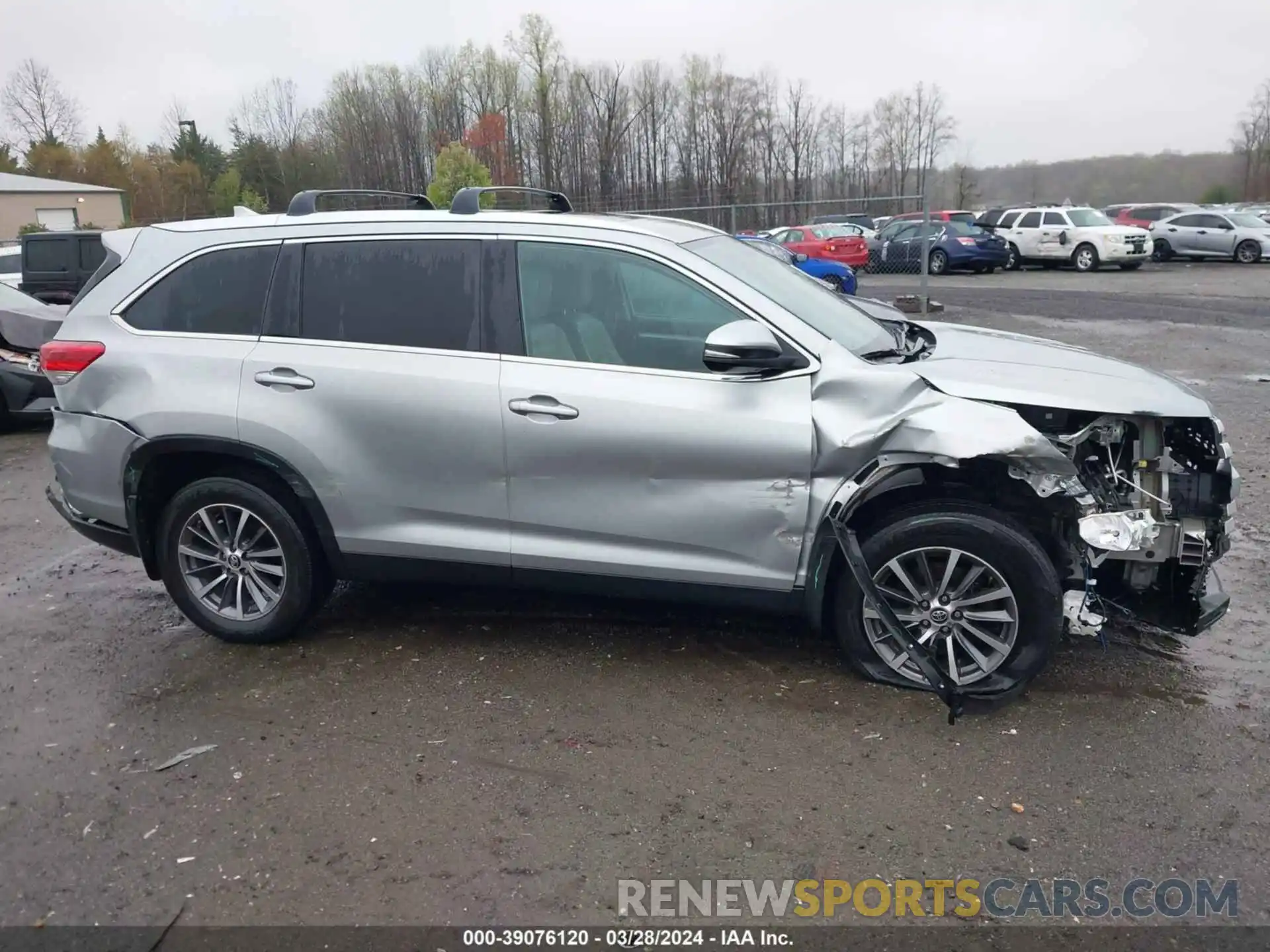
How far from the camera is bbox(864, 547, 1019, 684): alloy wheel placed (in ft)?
12.7

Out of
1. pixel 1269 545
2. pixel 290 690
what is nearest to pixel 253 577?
pixel 290 690

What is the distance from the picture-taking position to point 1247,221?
89.1 ft

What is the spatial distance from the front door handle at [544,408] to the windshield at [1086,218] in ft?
88.0

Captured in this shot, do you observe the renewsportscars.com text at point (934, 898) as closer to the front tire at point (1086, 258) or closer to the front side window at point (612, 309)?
the front side window at point (612, 309)

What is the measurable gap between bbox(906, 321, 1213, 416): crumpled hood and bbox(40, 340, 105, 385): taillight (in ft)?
12.0

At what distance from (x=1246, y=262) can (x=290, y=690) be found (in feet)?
98.9

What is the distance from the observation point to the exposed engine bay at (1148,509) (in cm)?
385

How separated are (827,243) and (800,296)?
20.5 meters

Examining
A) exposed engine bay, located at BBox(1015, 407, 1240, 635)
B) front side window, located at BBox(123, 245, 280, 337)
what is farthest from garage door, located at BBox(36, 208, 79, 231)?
exposed engine bay, located at BBox(1015, 407, 1240, 635)

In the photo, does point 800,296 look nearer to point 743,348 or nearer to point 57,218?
point 743,348

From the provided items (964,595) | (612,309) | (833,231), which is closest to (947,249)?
(833,231)

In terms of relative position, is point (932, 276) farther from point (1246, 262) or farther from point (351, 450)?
point (351, 450)
